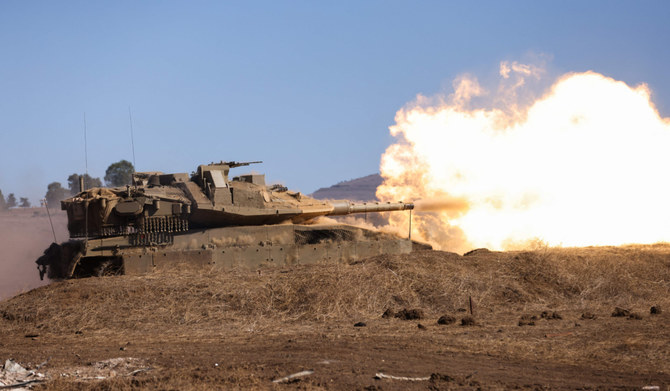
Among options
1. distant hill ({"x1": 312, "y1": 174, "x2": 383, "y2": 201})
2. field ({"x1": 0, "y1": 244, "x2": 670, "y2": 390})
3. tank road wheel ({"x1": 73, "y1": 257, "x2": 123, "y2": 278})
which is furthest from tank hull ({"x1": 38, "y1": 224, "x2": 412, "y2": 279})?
distant hill ({"x1": 312, "y1": 174, "x2": 383, "y2": 201})

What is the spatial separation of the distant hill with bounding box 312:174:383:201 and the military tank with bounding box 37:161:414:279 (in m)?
82.0

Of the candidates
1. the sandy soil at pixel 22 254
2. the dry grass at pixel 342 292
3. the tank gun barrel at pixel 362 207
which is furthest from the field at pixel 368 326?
the sandy soil at pixel 22 254

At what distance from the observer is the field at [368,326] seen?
29.9 feet

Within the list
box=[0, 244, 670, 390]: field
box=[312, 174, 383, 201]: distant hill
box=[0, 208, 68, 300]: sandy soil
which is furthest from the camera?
box=[312, 174, 383, 201]: distant hill

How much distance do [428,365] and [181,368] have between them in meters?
3.41

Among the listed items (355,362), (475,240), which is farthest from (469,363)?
(475,240)

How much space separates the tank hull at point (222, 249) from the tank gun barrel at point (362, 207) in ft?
4.52

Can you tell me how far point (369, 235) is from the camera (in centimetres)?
2189

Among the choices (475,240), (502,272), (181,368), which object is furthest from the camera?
(475,240)

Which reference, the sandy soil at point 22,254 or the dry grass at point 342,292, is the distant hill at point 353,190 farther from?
the dry grass at point 342,292

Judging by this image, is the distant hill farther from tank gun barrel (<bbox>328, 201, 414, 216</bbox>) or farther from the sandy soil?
tank gun barrel (<bbox>328, 201, 414, 216</bbox>)

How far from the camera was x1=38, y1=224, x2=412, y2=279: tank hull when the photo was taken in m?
17.4

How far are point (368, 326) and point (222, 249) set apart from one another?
22.0 ft

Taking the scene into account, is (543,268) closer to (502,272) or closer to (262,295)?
(502,272)
